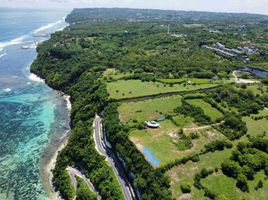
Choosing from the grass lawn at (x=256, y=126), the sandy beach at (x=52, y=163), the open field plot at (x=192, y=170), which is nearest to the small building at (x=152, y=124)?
the open field plot at (x=192, y=170)

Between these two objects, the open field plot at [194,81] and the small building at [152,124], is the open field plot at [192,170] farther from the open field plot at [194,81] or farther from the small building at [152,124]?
the open field plot at [194,81]

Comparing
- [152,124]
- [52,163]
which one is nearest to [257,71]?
[152,124]

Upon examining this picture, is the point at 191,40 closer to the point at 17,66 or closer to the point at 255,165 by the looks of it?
the point at 17,66

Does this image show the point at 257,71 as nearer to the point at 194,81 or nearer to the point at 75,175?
the point at 194,81

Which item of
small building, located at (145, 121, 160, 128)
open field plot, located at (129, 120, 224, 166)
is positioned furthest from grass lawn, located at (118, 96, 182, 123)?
open field plot, located at (129, 120, 224, 166)

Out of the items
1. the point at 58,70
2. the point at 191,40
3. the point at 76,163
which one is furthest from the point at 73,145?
the point at 191,40

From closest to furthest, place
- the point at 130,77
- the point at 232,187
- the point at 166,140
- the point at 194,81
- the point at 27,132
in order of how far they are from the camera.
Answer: the point at 232,187, the point at 166,140, the point at 27,132, the point at 194,81, the point at 130,77
